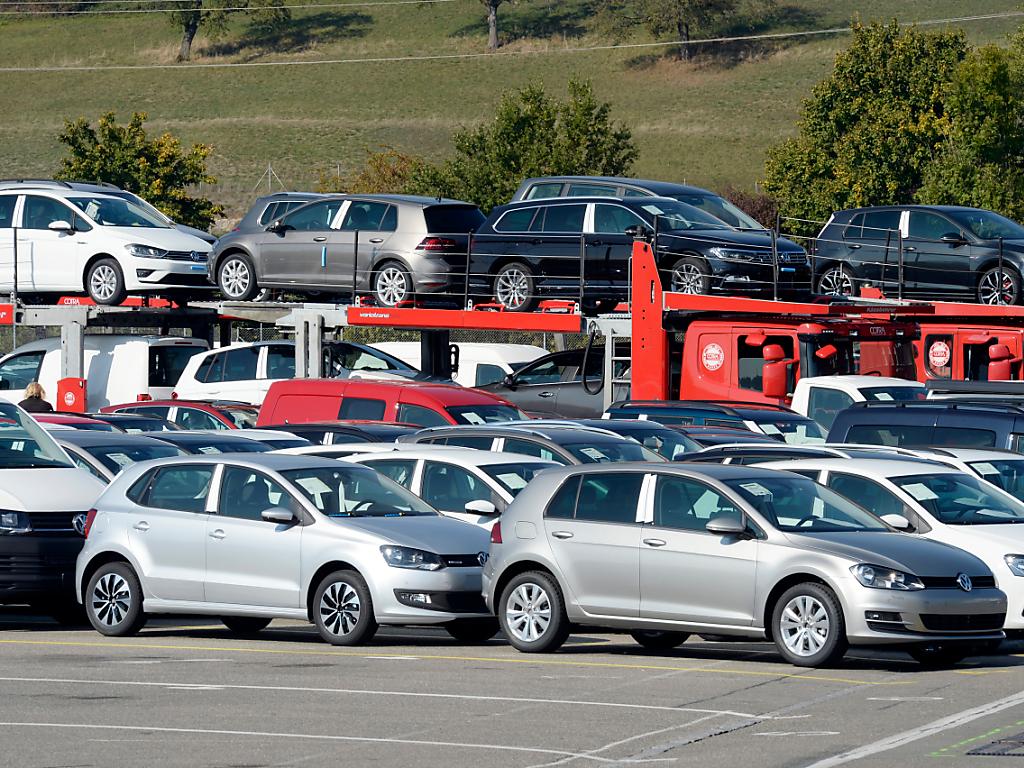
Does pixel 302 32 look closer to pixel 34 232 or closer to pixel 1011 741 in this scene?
pixel 34 232

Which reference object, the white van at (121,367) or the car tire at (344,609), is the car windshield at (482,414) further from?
the white van at (121,367)

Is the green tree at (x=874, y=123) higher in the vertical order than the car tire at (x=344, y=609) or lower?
higher

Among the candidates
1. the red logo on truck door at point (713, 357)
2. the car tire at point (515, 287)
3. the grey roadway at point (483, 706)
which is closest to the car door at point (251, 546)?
the grey roadway at point (483, 706)

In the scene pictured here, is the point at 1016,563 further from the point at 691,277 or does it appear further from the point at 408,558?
the point at 691,277

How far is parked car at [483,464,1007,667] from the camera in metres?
12.4

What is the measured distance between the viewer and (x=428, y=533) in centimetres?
1429

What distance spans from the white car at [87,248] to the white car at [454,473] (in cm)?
1303

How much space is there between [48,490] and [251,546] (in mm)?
2516

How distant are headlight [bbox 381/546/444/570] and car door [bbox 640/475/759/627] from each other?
5.47 feet

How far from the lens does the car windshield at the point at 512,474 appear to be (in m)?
15.8

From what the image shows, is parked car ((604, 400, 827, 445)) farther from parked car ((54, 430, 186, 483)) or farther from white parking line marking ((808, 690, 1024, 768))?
white parking line marking ((808, 690, 1024, 768))

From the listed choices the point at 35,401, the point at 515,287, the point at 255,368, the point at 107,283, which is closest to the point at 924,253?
the point at 515,287

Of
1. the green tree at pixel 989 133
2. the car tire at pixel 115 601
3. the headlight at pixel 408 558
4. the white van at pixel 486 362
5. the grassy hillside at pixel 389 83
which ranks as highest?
the grassy hillside at pixel 389 83

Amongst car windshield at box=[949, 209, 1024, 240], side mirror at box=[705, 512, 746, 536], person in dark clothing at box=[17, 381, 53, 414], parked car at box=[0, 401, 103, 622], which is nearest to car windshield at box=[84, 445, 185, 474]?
parked car at box=[0, 401, 103, 622]
